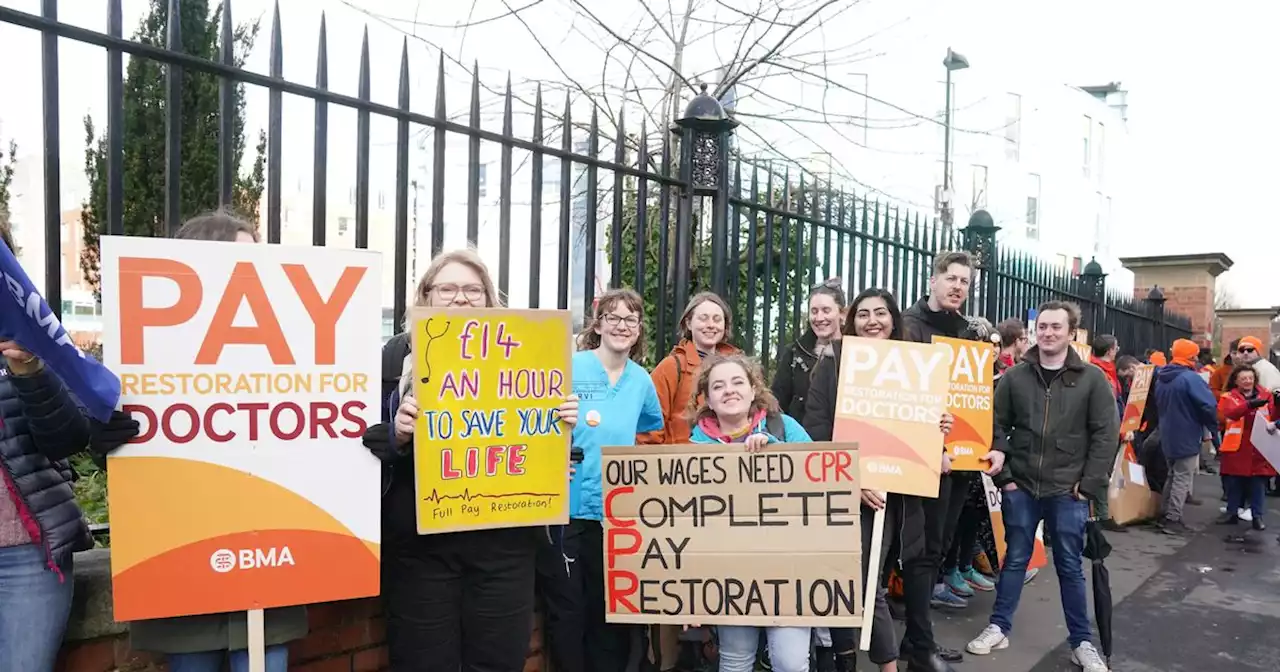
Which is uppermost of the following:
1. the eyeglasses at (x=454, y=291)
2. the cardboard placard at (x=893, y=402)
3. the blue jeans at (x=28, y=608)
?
the eyeglasses at (x=454, y=291)

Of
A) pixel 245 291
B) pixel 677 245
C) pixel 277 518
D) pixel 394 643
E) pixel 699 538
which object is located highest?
pixel 677 245

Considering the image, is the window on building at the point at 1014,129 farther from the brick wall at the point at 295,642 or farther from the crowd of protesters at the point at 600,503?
the brick wall at the point at 295,642

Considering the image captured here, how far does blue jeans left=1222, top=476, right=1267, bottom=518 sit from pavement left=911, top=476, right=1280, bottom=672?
76cm

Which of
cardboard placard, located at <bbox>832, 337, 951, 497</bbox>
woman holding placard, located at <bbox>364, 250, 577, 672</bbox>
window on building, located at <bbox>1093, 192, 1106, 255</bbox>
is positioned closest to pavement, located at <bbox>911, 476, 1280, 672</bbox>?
cardboard placard, located at <bbox>832, 337, 951, 497</bbox>

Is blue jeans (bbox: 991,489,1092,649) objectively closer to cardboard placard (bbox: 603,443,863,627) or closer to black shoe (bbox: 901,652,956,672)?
black shoe (bbox: 901,652,956,672)

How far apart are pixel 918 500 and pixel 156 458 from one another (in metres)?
3.19

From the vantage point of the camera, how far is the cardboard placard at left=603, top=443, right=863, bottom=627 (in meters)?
3.11

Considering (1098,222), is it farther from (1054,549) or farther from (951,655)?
(951,655)

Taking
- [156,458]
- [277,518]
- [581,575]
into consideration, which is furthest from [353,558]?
[581,575]

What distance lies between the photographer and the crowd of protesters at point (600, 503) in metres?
2.15

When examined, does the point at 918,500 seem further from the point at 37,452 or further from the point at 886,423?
the point at 37,452

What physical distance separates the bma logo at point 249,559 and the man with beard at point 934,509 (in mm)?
2779

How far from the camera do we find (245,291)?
2.32 m

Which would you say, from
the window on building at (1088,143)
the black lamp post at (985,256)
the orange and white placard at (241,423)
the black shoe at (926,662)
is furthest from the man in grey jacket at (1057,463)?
the window on building at (1088,143)
